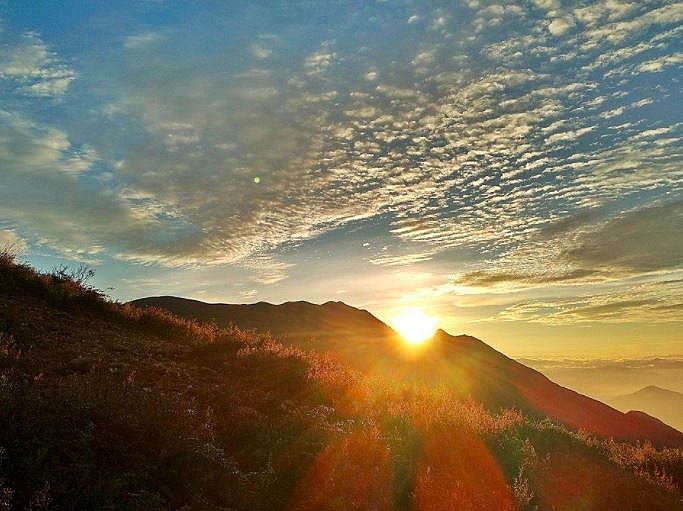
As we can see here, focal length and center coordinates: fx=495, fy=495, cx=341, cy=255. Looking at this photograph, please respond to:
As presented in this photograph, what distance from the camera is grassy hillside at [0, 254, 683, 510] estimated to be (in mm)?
6035

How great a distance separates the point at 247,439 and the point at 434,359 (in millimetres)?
45800

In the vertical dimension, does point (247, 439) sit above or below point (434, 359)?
below

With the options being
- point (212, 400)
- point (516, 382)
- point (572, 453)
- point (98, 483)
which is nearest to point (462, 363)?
point (516, 382)

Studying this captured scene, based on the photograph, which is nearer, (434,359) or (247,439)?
(247,439)

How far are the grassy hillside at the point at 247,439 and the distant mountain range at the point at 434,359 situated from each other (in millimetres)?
21880

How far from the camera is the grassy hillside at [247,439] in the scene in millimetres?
6035

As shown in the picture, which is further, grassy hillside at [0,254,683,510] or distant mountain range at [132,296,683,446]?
distant mountain range at [132,296,683,446]

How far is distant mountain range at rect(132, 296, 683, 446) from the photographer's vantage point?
1673 inches

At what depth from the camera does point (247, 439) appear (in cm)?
809

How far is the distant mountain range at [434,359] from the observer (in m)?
42.5

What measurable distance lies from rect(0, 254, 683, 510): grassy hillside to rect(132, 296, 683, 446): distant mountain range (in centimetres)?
2188

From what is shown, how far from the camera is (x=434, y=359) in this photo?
5178cm

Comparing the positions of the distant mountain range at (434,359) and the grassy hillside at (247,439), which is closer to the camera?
the grassy hillside at (247,439)

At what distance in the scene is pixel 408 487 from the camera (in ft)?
24.5
